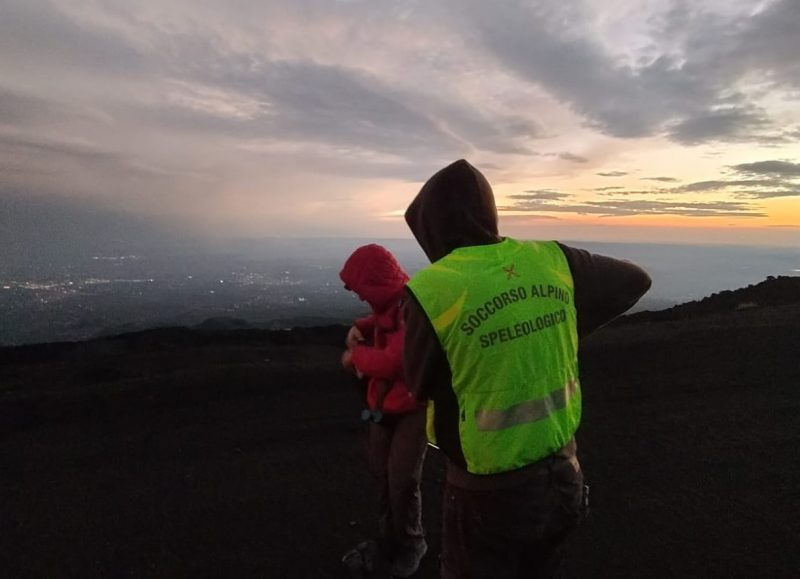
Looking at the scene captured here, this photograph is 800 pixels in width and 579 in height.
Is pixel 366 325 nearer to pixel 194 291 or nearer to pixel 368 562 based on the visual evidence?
pixel 368 562

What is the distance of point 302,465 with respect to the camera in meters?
5.46

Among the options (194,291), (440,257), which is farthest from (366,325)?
(194,291)

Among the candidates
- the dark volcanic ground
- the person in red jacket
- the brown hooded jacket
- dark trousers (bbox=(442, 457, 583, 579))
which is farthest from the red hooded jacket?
the dark volcanic ground

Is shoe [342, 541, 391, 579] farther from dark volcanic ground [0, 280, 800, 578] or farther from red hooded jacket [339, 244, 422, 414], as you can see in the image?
red hooded jacket [339, 244, 422, 414]

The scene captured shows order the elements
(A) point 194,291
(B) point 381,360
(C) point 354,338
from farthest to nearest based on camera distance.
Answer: (A) point 194,291, (C) point 354,338, (B) point 381,360

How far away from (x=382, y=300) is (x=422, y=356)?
1226 millimetres

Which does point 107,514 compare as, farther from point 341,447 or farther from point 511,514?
point 511,514

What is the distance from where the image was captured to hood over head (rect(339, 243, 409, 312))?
3.23 metres

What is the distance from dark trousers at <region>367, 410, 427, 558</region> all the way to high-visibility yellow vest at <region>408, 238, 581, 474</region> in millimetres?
1302

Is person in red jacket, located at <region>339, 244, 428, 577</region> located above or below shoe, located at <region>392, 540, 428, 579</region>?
above

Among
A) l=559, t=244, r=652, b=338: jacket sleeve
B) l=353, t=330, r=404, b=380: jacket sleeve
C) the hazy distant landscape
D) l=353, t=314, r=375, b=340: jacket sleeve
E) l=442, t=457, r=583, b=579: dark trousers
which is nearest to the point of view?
l=442, t=457, r=583, b=579: dark trousers

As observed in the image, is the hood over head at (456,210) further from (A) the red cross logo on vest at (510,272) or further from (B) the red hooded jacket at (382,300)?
(B) the red hooded jacket at (382,300)

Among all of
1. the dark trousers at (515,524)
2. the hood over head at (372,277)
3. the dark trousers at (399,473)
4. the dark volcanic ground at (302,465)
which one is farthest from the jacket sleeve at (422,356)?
the dark volcanic ground at (302,465)

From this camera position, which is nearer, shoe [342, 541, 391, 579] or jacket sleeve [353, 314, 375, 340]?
jacket sleeve [353, 314, 375, 340]
